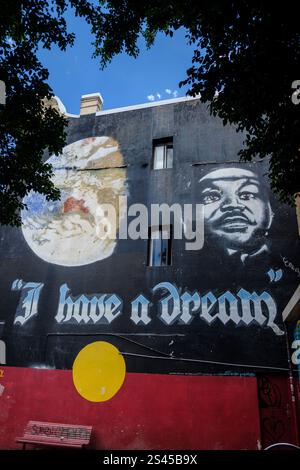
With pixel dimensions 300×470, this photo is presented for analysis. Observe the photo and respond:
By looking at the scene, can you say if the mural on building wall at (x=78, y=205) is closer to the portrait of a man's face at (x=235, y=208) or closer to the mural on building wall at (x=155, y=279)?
the mural on building wall at (x=155, y=279)

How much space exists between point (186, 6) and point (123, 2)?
8.79 feet

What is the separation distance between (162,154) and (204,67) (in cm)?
716

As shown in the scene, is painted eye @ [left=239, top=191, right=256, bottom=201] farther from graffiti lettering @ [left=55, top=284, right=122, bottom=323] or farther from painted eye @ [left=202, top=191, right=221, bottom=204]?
graffiti lettering @ [left=55, top=284, right=122, bottom=323]

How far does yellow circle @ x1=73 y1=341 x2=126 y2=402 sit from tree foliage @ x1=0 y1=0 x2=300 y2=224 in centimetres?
482

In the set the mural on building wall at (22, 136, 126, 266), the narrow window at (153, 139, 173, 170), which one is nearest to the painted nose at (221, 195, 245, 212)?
the narrow window at (153, 139, 173, 170)

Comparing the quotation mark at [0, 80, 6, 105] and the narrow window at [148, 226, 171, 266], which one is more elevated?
the narrow window at [148, 226, 171, 266]

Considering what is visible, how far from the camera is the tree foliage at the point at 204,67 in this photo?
17.9 feet

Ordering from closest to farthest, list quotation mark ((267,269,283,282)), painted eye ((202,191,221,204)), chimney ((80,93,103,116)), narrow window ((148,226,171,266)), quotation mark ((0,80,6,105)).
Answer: quotation mark ((0,80,6,105)) < quotation mark ((267,269,283,282)) < narrow window ((148,226,171,266)) < painted eye ((202,191,221,204)) < chimney ((80,93,103,116))

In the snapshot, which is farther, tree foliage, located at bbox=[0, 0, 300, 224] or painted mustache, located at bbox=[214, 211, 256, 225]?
painted mustache, located at bbox=[214, 211, 256, 225]

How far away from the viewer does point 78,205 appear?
1294 centimetres

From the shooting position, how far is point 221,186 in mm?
11938

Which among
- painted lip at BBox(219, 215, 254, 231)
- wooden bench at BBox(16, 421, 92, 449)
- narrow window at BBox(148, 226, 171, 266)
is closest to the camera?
wooden bench at BBox(16, 421, 92, 449)

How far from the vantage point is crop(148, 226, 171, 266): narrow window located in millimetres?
11537

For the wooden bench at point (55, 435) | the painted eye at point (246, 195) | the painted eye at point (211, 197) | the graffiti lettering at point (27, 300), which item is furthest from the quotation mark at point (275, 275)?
the graffiti lettering at point (27, 300)
